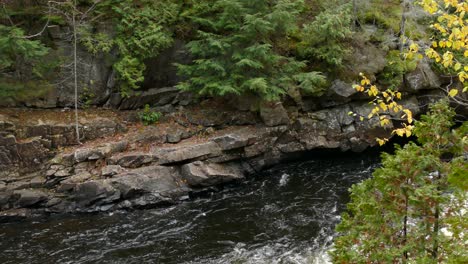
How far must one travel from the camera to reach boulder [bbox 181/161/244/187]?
14.4 metres

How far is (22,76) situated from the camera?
53.1 ft

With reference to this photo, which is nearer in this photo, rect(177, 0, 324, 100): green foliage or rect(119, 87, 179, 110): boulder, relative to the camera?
rect(177, 0, 324, 100): green foliage

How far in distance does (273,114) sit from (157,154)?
477 centimetres

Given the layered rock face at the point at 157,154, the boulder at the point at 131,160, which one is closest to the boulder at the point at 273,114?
the layered rock face at the point at 157,154

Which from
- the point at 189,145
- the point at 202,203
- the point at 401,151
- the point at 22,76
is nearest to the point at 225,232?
the point at 202,203

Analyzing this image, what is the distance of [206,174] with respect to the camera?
1462cm

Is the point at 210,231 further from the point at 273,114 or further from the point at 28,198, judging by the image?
the point at 28,198

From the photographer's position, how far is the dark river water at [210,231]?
10.9 metres

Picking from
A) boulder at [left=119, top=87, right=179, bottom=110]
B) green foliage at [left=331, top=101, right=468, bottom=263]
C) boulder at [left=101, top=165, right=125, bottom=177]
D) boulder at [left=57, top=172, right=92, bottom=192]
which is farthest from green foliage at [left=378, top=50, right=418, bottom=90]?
green foliage at [left=331, top=101, right=468, bottom=263]

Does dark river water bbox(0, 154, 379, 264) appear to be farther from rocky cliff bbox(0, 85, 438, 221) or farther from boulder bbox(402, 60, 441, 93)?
boulder bbox(402, 60, 441, 93)

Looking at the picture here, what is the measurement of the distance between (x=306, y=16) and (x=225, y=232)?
36.7ft

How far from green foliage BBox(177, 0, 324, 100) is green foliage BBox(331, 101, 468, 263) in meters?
9.90

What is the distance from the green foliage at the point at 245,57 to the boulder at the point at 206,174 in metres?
2.68

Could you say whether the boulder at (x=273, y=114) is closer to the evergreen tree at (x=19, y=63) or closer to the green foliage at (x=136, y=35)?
the green foliage at (x=136, y=35)
